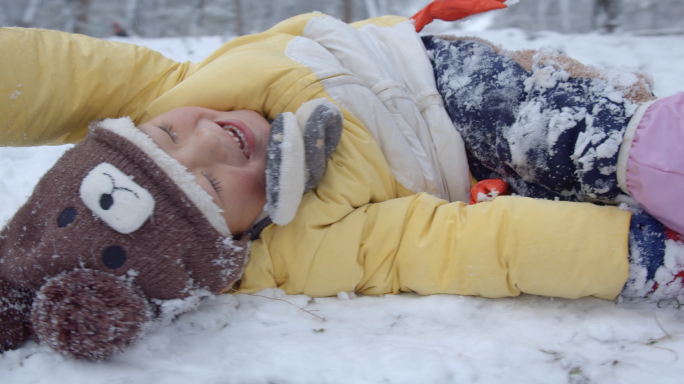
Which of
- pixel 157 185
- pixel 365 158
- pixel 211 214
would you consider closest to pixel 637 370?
pixel 365 158

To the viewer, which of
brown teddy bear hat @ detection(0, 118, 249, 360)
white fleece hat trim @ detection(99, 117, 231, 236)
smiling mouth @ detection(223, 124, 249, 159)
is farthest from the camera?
smiling mouth @ detection(223, 124, 249, 159)

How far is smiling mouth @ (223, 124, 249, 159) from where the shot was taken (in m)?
1.44

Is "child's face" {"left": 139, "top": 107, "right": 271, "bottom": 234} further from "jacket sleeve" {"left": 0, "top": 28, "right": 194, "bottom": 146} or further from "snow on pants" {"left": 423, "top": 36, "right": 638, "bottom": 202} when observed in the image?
"snow on pants" {"left": 423, "top": 36, "right": 638, "bottom": 202}

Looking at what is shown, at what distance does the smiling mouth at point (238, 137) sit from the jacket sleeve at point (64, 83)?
633 millimetres

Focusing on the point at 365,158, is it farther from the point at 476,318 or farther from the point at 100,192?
the point at 100,192

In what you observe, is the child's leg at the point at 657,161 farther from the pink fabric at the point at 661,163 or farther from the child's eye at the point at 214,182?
the child's eye at the point at 214,182

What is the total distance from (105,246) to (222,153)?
423 millimetres

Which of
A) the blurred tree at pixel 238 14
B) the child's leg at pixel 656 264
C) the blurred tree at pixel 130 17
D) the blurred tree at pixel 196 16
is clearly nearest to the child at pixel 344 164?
the child's leg at pixel 656 264

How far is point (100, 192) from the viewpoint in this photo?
1.06 meters

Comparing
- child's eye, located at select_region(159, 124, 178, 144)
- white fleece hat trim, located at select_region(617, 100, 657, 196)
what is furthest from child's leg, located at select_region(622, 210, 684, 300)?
child's eye, located at select_region(159, 124, 178, 144)

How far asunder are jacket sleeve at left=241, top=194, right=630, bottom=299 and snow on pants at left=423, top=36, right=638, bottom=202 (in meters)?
0.14

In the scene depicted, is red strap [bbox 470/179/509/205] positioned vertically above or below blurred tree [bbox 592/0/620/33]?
below

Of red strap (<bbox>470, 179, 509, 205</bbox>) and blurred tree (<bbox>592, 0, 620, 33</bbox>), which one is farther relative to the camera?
blurred tree (<bbox>592, 0, 620, 33</bbox>)

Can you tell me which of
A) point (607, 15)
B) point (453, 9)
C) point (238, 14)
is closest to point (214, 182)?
point (453, 9)
